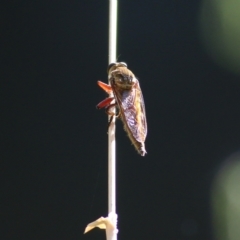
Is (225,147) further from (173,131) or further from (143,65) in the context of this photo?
(143,65)

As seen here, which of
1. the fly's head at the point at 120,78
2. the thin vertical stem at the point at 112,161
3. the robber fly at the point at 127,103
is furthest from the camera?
the fly's head at the point at 120,78

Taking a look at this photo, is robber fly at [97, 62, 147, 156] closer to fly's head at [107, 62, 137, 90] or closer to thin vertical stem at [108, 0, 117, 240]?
fly's head at [107, 62, 137, 90]

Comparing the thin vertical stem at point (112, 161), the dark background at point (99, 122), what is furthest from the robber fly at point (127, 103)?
the dark background at point (99, 122)

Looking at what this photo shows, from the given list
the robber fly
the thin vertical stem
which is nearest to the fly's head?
the robber fly

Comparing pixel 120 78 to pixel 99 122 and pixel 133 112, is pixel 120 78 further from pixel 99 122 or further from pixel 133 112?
pixel 99 122

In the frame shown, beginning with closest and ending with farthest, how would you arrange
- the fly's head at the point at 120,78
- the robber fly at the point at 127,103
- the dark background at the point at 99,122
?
the robber fly at the point at 127,103
the fly's head at the point at 120,78
the dark background at the point at 99,122

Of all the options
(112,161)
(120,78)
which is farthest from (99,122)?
(112,161)

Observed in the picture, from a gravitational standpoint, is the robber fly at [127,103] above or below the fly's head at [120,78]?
below

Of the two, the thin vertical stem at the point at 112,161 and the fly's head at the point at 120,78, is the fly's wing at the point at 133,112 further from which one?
the thin vertical stem at the point at 112,161

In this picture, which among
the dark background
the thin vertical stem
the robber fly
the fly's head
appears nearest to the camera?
the thin vertical stem
